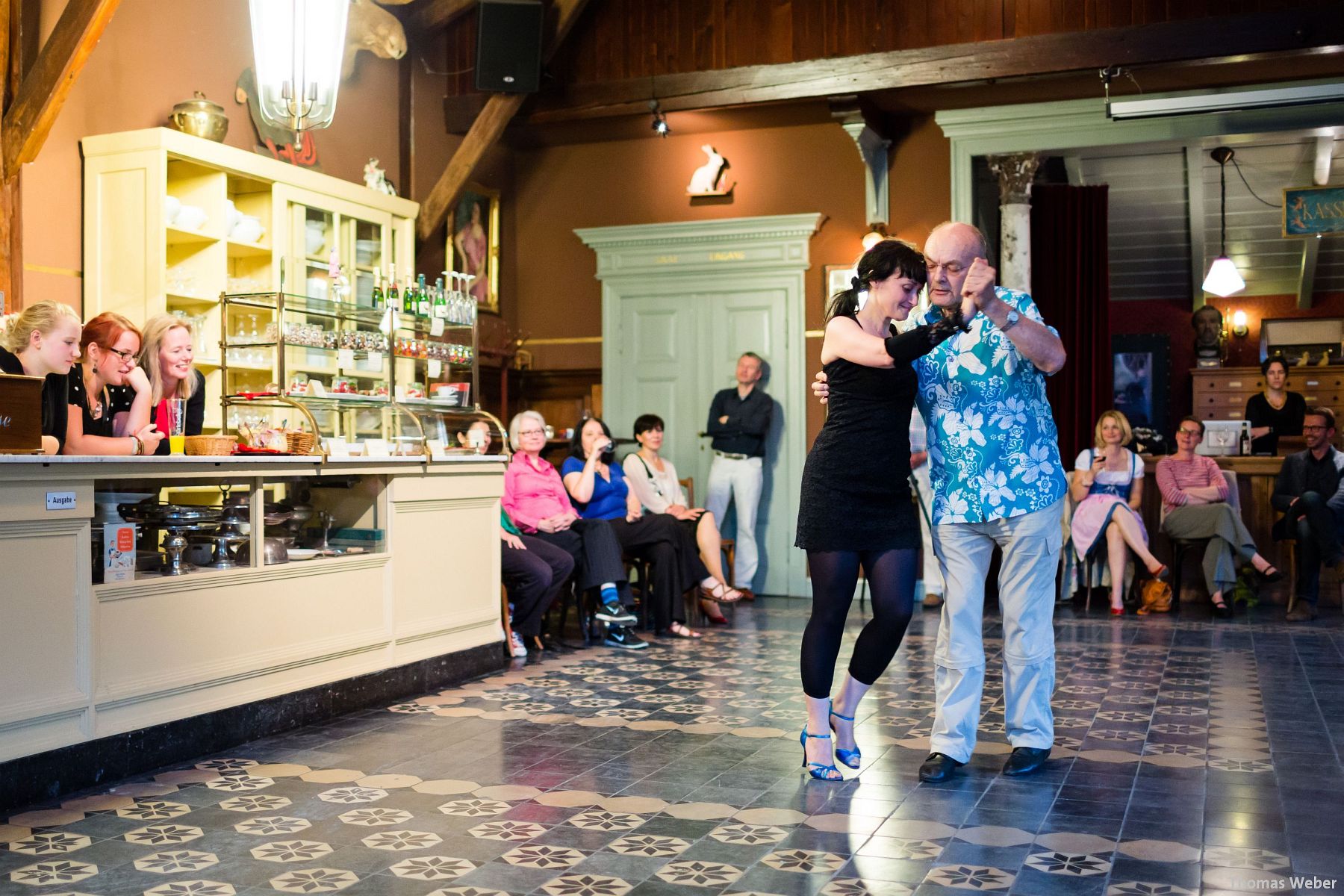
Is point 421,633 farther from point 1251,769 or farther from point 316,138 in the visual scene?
point 316,138

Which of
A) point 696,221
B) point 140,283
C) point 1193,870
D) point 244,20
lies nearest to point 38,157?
point 140,283

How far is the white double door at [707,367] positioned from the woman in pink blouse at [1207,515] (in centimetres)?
239

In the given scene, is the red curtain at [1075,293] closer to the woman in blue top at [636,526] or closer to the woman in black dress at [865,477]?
the woman in blue top at [636,526]

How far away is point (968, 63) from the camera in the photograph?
24.2 ft

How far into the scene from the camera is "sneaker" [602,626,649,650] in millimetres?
5926

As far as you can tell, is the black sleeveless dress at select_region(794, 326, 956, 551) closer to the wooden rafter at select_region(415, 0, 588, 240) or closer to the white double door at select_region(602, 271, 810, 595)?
the white double door at select_region(602, 271, 810, 595)

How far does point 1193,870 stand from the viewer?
8.34 ft

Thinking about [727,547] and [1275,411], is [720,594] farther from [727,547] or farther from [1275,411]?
[1275,411]

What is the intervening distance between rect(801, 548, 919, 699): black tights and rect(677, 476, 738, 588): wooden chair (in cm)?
447

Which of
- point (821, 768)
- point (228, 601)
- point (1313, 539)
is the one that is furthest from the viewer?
point (1313, 539)

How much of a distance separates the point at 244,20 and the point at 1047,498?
17.7 ft

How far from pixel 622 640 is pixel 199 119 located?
3.28 metres

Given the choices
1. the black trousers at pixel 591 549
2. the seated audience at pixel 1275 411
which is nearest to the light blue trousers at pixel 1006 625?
the black trousers at pixel 591 549

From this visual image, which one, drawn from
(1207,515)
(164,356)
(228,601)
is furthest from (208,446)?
(1207,515)
